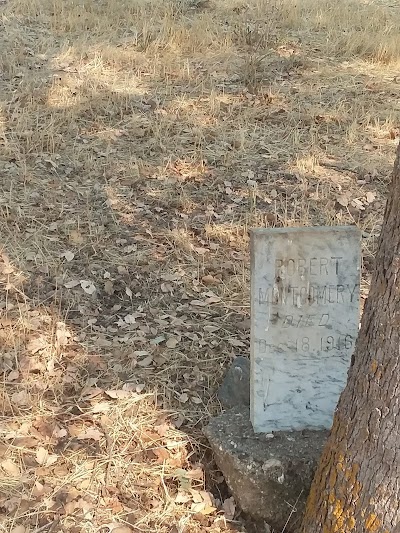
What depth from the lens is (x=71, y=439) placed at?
3.18 meters

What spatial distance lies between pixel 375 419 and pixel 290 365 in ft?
2.85

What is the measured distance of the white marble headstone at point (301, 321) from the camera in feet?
9.51

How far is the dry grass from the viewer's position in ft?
10.2

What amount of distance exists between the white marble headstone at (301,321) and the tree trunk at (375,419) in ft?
2.17

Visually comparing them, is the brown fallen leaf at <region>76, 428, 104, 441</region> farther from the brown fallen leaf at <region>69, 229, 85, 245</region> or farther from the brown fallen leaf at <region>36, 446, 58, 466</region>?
the brown fallen leaf at <region>69, 229, 85, 245</region>

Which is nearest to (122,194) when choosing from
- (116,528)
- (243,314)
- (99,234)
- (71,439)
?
(99,234)

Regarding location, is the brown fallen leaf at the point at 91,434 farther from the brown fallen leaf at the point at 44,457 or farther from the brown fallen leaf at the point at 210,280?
the brown fallen leaf at the point at 210,280

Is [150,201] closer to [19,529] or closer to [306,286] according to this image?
[306,286]

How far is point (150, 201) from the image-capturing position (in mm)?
Answer: 5246

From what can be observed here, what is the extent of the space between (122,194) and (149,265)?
1.02 meters

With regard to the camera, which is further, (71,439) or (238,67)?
(238,67)

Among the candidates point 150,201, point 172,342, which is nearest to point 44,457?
point 172,342

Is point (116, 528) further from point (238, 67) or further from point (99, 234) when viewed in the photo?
point (238, 67)

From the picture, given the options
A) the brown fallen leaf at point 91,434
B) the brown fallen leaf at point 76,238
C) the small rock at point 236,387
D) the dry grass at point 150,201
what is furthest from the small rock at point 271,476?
the brown fallen leaf at point 76,238
